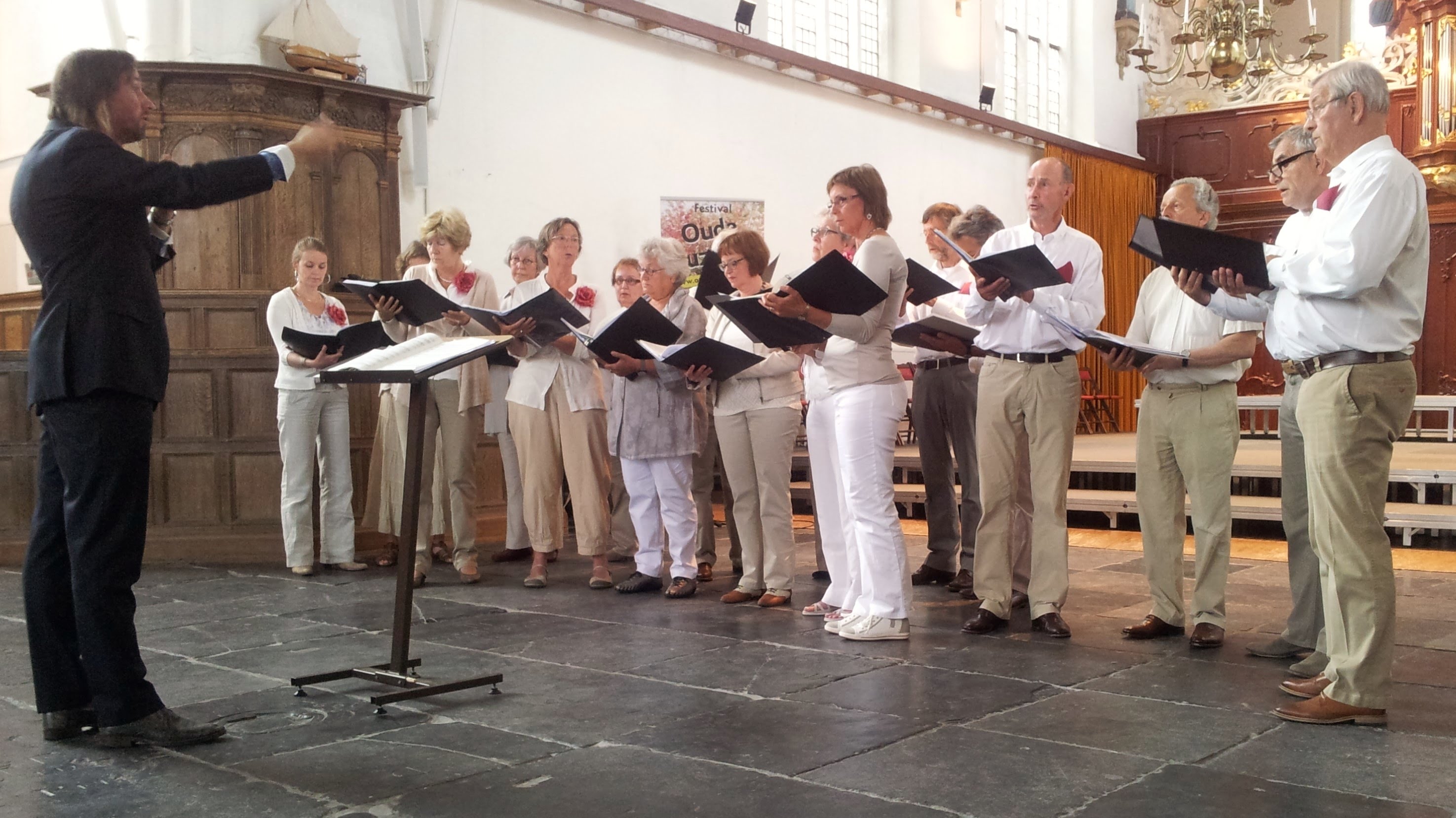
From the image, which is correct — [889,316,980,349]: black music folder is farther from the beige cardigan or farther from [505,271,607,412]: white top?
the beige cardigan

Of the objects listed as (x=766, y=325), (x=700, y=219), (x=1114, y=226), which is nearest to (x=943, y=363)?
(x=766, y=325)

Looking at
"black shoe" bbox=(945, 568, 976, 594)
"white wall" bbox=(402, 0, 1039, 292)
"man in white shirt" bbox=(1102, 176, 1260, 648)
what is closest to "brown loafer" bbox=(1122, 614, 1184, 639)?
"man in white shirt" bbox=(1102, 176, 1260, 648)

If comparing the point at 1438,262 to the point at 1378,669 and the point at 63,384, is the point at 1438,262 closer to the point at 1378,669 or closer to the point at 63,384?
the point at 1378,669

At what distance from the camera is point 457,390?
5633mm

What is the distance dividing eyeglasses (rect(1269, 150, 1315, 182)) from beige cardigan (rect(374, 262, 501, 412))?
3232 mm

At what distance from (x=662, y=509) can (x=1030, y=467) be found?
157cm

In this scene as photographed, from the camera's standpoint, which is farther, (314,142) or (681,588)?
(681,588)

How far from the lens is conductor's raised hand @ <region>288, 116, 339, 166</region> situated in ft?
10.1

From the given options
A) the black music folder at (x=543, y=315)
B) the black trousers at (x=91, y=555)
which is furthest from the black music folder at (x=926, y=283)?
the black trousers at (x=91, y=555)

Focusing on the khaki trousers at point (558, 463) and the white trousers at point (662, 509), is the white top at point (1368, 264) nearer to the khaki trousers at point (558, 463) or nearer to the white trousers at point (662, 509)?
the white trousers at point (662, 509)

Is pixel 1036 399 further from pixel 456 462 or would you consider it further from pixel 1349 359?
pixel 456 462

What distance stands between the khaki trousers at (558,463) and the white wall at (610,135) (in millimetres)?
2589

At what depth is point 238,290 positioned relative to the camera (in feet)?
21.0

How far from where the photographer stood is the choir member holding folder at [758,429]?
4.75m
